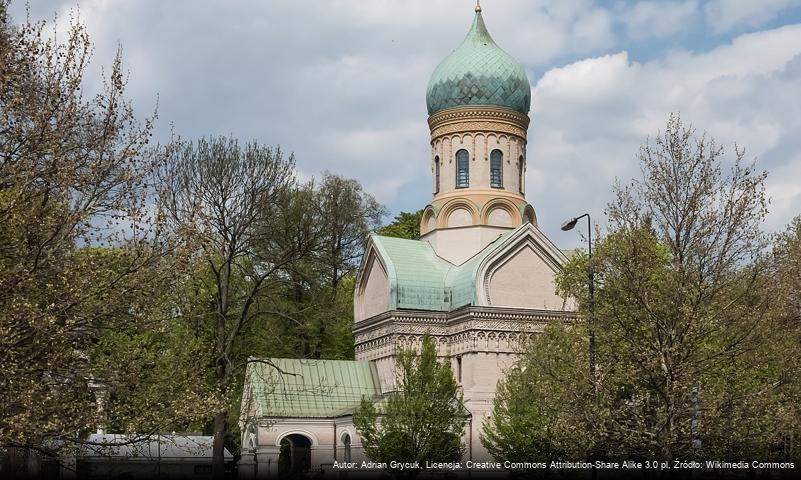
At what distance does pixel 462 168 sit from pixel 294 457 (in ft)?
41.5

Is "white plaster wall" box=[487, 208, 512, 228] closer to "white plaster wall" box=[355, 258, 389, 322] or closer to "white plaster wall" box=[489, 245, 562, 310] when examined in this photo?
"white plaster wall" box=[489, 245, 562, 310]

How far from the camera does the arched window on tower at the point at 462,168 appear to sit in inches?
1609

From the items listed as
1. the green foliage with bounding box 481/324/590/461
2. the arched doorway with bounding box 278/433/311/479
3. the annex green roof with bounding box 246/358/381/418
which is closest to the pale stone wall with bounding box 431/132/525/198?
the annex green roof with bounding box 246/358/381/418

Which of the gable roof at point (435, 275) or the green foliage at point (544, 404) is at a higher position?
the gable roof at point (435, 275)

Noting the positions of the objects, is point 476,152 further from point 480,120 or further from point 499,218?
point 499,218

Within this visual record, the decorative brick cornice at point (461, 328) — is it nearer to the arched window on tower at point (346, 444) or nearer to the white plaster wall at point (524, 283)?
the white plaster wall at point (524, 283)

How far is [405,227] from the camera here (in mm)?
56688

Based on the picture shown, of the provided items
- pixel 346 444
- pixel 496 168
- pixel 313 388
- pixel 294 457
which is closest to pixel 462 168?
pixel 496 168

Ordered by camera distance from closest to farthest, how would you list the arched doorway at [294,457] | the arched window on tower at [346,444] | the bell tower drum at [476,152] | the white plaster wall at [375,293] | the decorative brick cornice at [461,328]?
the arched window on tower at [346,444] < the decorative brick cornice at [461,328] < the arched doorway at [294,457] < the white plaster wall at [375,293] < the bell tower drum at [476,152]

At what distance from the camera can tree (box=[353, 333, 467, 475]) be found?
1225 inches

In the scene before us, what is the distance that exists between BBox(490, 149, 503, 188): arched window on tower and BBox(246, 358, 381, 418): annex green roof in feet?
27.7

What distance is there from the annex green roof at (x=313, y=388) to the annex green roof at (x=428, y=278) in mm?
3081

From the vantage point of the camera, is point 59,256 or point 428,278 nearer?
point 59,256

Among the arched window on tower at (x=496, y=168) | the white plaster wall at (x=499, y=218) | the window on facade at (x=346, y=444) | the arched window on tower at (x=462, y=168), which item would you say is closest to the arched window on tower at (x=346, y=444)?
the window on facade at (x=346, y=444)
